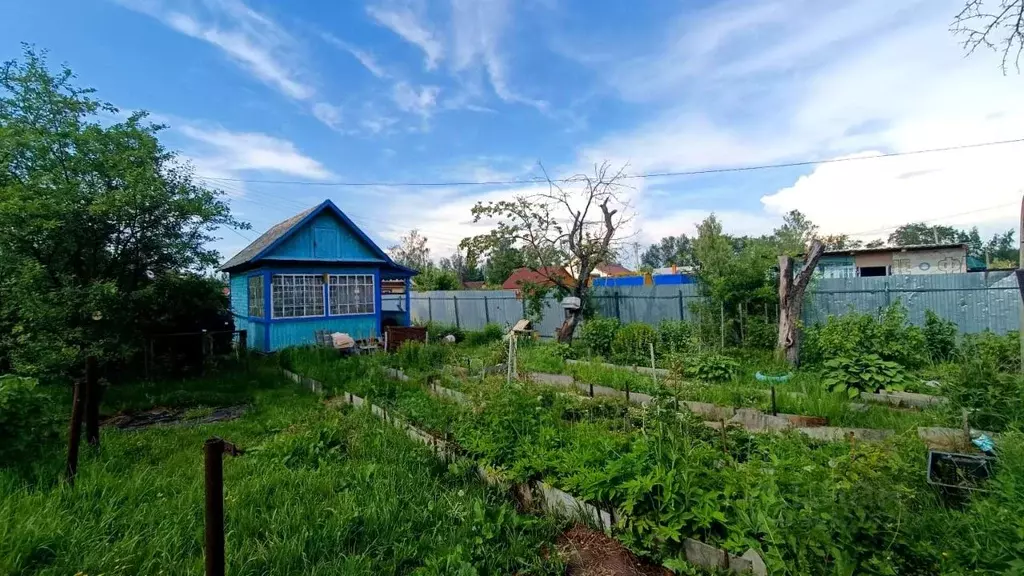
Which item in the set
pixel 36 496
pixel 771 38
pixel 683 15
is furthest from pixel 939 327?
pixel 36 496

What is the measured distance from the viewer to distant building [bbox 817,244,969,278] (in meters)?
14.8

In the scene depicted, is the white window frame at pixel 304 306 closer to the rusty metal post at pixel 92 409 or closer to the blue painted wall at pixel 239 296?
the blue painted wall at pixel 239 296

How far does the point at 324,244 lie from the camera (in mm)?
12789

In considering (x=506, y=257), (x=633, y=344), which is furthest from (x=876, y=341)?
(x=506, y=257)

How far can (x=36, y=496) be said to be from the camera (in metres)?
2.88

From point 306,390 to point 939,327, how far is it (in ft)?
35.6

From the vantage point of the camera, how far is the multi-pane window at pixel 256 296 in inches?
479

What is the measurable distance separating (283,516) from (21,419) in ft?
6.40

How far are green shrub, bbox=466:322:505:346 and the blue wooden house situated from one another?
9.26 feet

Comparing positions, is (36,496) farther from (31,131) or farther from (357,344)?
(357,344)

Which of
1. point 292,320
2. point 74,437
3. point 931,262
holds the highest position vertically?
point 931,262

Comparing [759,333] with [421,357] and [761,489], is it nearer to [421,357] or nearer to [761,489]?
[421,357]

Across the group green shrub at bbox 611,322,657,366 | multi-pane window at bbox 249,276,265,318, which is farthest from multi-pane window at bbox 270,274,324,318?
green shrub at bbox 611,322,657,366

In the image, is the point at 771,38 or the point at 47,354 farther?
the point at 771,38
